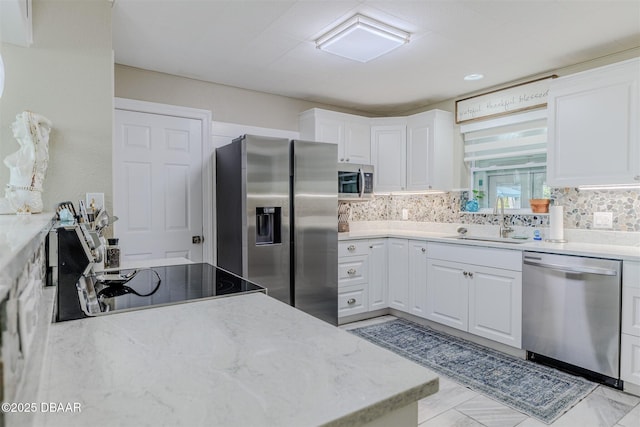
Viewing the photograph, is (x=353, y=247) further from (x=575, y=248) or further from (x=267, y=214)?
(x=575, y=248)

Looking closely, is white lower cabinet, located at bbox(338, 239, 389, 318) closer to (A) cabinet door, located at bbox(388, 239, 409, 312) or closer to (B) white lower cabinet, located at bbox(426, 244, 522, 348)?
(A) cabinet door, located at bbox(388, 239, 409, 312)

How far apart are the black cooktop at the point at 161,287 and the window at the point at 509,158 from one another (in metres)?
3.04

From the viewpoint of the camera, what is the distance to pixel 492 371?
106 inches

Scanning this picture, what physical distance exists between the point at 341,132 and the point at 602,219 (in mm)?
2509

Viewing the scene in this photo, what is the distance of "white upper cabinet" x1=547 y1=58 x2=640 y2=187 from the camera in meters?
2.55

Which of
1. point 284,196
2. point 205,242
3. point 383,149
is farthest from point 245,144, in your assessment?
point 383,149

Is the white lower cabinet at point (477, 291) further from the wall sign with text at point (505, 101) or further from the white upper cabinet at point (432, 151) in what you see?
the wall sign with text at point (505, 101)

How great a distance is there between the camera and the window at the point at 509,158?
11.2ft

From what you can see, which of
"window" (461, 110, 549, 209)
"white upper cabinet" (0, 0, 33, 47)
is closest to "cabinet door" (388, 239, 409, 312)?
"window" (461, 110, 549, 209)

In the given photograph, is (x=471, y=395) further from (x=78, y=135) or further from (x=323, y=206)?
(x=78, y=135)

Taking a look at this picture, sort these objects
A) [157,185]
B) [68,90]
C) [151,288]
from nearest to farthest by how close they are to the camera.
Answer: [151,288] < [68,90] < [157,185]

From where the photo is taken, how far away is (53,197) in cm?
190

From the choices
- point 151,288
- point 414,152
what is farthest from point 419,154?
point 151,288

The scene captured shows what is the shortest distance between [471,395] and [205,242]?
2.54 meters
